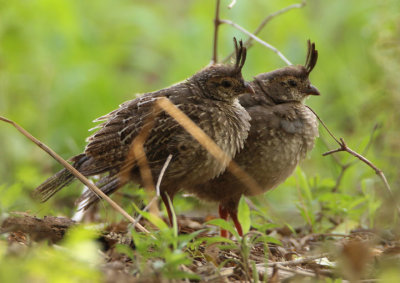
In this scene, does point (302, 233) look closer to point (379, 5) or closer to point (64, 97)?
point (379, 5)

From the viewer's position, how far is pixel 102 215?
5.57 metres

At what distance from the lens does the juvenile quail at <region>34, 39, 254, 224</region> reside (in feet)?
14.6

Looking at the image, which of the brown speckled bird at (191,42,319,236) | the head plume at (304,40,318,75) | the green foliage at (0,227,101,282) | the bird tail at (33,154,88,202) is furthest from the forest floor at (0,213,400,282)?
the head plume at (304,40,318,75)

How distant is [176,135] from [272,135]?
829 millimetres

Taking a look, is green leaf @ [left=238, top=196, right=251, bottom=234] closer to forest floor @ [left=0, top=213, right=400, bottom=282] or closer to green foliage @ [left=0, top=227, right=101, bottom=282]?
forest floor @ [left=0, top=213, right=400, bottom=282]

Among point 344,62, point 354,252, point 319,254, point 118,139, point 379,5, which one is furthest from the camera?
point 344,62

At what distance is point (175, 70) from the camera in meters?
8.58

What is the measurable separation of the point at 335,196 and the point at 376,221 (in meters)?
0.38

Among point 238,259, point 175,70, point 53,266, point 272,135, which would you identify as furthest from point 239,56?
point 175,70

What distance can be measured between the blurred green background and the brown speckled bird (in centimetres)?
41

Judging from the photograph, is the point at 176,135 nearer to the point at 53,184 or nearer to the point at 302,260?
the point at 53,184

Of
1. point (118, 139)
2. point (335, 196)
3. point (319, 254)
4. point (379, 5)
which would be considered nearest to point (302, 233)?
point (335, 196)

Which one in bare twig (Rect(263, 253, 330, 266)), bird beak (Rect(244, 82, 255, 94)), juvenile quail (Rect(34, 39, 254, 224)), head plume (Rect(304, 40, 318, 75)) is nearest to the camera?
bare twig (Rect(263, 253, 330, 266))

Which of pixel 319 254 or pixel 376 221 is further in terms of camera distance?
pixel 376 221
